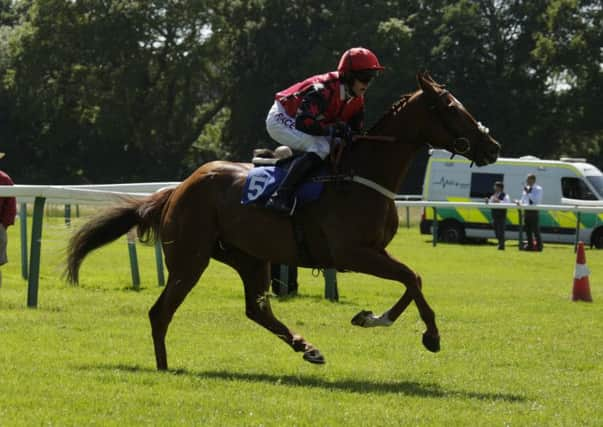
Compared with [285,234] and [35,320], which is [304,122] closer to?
[285,234]

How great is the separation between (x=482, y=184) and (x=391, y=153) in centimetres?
2497

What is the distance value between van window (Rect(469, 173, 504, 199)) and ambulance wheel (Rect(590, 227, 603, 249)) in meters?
4.05

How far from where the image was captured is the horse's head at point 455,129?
904 cm

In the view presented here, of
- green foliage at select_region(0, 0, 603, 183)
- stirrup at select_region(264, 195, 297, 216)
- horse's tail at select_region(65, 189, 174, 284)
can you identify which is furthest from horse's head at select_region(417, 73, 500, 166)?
green foliage at select_region(0, 0, 603, 183)

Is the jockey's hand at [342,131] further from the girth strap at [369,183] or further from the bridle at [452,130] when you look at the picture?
the bridle at [452,130]

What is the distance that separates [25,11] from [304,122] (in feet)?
224

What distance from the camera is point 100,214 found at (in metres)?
10.5

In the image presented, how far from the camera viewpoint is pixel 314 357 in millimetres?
9250

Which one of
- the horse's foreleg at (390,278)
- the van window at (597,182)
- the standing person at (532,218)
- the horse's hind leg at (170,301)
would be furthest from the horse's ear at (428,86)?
the van window at (597,182)

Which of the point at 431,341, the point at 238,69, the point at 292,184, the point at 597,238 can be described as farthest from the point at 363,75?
the point at 238,69

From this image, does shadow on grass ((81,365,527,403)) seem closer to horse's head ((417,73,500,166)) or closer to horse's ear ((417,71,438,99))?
horse's head ((417,73,500,166))

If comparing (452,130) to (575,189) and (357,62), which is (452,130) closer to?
(357,62)

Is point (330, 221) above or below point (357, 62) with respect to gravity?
below

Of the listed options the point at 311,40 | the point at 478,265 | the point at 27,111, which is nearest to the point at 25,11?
the point at 27,111
